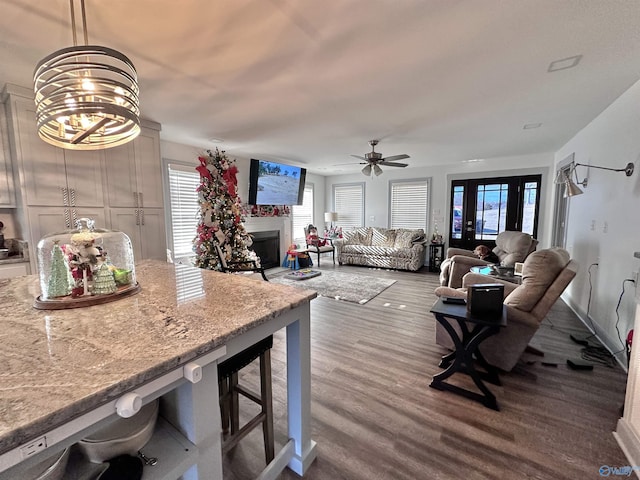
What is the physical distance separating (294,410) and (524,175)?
6.42 meters

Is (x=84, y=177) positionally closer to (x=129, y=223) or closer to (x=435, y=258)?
(x=129, y=223)

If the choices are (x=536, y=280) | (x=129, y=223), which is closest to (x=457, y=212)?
(x=536, y=280)

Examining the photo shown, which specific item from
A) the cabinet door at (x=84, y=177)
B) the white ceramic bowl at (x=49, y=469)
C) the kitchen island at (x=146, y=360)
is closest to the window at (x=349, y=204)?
the cabinet door at (x=84, y=177)

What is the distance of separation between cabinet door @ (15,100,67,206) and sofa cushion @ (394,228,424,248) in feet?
19.5

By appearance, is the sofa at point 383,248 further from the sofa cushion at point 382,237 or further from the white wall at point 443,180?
the white wall at point 443,180

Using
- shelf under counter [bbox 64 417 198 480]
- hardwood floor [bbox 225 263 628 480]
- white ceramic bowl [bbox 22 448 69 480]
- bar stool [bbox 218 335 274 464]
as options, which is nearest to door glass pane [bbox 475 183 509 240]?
hardwood floor [bbox 225 263 628 480]

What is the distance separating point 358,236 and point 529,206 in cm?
370

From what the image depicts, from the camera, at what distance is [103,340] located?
0.94 meters

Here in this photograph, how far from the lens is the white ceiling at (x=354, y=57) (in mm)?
1607

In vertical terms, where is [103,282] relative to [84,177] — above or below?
below

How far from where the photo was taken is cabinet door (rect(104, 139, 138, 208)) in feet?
10.3

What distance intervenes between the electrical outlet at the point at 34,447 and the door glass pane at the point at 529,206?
7135 mm

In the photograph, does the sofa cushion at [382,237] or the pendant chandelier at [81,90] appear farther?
the sofa cushion at [382,237]

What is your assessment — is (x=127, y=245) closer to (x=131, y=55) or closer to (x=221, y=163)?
(x=131, y=55)
